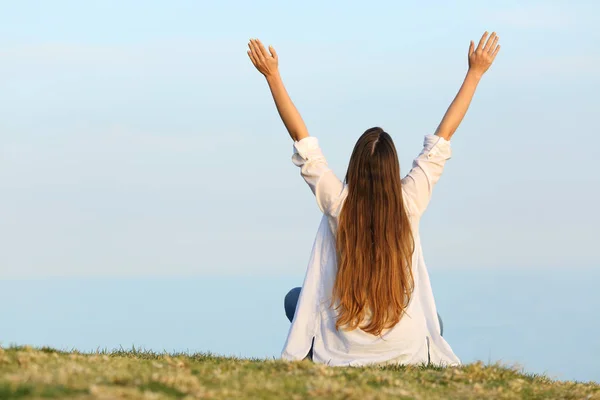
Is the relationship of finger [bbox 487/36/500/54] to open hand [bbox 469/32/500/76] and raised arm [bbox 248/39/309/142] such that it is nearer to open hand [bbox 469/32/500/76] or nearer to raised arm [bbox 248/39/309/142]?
open hand [bbox 469/32/500/76]

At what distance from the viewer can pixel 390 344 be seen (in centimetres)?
1127

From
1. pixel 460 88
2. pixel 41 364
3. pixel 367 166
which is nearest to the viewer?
pixel 41 364

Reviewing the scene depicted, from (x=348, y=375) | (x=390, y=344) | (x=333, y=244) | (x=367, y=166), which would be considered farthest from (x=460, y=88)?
(x=348, y=375)

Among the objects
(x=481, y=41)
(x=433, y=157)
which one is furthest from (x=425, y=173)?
(x=481, y=41)

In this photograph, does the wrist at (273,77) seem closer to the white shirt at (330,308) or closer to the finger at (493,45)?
the white shirt at (330,308)

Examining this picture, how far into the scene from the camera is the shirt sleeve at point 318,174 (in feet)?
35.9

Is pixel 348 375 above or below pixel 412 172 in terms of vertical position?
below

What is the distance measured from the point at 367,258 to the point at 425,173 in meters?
1.37

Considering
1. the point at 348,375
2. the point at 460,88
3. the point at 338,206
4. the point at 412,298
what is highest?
the point at 460,88

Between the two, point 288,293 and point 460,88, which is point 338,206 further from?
point 460,88

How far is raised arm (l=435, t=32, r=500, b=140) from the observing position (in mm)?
11719

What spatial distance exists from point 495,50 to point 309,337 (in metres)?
4.88

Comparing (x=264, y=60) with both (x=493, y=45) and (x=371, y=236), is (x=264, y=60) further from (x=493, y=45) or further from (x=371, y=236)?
(x=493, y=45)

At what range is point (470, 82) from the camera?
12.2m
